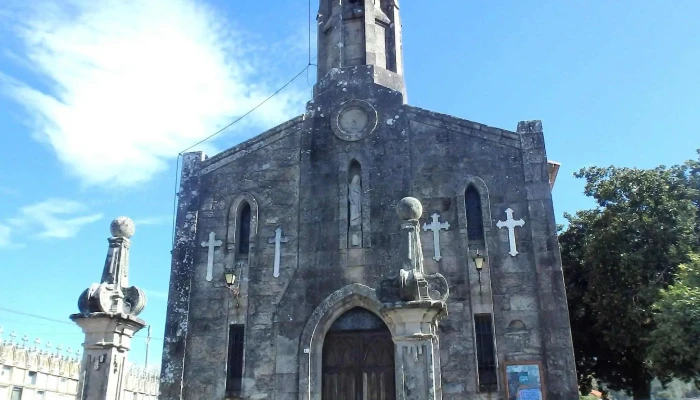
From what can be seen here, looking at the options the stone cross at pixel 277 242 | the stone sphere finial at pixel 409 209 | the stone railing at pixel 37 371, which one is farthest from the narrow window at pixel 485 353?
the stone railing at pixel 37 371

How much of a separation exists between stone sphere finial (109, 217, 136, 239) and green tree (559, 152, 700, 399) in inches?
535

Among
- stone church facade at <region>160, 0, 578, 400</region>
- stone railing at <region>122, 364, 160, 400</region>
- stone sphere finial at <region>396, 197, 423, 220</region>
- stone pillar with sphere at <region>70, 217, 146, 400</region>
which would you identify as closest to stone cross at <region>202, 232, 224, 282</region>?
stone church facade at <region>160, 0, 578, 400</region>

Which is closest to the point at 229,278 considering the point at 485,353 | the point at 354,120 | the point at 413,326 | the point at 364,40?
the point at 354,120

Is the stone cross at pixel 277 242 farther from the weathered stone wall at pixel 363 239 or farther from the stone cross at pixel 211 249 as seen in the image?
the stone cross at pixel 211 249

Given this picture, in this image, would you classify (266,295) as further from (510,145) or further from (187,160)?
(510,145)

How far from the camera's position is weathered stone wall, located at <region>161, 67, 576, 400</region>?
565 inches

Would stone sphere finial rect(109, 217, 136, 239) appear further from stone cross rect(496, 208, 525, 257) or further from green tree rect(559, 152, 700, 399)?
green tree rect(559, 152, 700, 399)

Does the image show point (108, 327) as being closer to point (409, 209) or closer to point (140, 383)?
point (409, 209)

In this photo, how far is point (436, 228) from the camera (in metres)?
15.3

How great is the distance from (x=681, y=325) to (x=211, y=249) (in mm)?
11508

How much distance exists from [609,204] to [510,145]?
768 centimetres

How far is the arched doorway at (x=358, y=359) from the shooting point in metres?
14.4

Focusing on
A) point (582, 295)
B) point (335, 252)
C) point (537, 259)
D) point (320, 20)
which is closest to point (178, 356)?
point (335, 252)

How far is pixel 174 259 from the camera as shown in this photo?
53.4 ft
